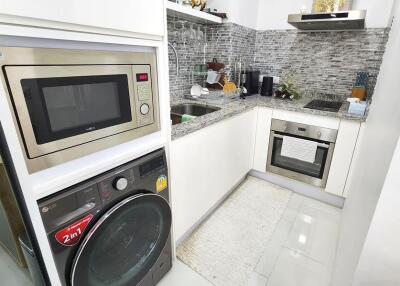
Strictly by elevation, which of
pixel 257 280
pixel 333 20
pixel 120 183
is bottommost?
pixel 257 280

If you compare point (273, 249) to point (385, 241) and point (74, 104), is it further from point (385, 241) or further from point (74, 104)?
point (74, 104)

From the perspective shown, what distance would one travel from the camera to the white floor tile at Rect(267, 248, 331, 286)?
134 cm

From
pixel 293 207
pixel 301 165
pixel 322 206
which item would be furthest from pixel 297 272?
pixel 301 165

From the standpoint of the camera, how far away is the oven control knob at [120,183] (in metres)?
0.86

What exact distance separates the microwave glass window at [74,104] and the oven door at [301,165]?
5.31 ft

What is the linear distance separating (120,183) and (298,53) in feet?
7.46

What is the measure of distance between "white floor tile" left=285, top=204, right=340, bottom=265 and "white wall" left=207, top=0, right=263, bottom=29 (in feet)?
6.13

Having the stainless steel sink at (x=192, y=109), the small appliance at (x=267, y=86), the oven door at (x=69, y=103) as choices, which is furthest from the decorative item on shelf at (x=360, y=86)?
the oven door at (x=69, y=103)

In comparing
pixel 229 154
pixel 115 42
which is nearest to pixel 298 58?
pixel 229 154

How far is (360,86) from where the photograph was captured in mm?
2039

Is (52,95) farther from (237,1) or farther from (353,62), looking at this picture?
(353,62)

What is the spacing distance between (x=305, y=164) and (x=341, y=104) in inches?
26.2

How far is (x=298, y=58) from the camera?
236 cm

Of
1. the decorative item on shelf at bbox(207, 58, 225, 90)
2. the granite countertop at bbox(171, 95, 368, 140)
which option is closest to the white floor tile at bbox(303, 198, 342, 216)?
the granite countertop at bbox(171, 95, 368, 140)
